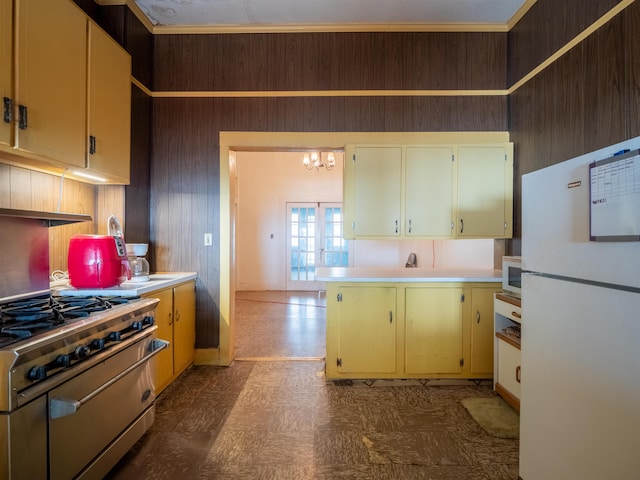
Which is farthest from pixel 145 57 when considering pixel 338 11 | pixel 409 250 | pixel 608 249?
pixel 409 250

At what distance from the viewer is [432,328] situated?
8.74 feet

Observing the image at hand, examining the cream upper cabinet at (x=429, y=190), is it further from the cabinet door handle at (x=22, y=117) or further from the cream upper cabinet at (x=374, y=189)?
the cabinet door handle at (x=22, y=117)

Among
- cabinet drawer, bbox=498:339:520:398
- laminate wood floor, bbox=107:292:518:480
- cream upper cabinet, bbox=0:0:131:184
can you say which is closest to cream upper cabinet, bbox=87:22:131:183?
cream upper cabinet, bbox=0:0:131:184

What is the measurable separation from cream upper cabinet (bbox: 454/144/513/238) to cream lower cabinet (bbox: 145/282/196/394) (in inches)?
96.6

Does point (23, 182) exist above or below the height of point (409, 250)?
above

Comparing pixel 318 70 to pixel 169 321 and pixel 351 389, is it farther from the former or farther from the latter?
pixel 351 389

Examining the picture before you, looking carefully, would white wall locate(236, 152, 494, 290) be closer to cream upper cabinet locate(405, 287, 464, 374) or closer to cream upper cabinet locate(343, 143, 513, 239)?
cream upper cabinet locate(343, 143, 513, 239)

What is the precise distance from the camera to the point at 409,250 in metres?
6.52

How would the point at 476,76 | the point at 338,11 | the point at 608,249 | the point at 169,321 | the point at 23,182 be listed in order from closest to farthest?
the point at 608,249 < the point at 23,182 < the point at 169,321 < the point at 338,11 < the point at 476,76

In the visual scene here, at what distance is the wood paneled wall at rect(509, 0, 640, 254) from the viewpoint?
1.75m

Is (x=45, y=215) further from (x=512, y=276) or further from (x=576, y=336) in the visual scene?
(x=512, y=276)

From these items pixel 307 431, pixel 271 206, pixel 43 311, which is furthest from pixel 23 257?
pixel 271 206

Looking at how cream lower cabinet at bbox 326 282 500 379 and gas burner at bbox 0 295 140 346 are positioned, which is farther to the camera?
cream lower cabinet at bbox 326 282 500 379

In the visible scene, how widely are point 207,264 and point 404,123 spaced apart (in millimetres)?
2264
